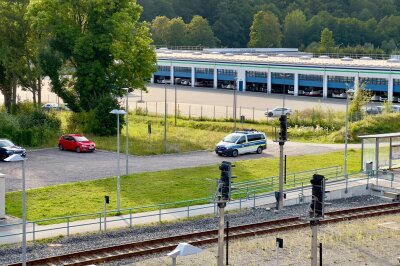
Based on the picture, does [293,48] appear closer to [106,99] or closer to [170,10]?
[170,10]

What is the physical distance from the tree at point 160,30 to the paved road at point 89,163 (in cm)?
9035

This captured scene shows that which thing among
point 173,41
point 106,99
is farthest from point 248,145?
point 173,41

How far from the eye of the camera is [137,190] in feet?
141

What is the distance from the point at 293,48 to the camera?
155 m

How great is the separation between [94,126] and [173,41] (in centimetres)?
8655

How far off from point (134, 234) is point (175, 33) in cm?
11514

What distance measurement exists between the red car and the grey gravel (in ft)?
62.5

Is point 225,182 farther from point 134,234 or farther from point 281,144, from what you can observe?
point 281,144

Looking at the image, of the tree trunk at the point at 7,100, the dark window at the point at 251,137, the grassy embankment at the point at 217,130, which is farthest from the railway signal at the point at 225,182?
the tree trunk at the point at 7,100

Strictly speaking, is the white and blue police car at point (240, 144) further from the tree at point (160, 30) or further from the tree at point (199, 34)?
the tree at point (199, 34)

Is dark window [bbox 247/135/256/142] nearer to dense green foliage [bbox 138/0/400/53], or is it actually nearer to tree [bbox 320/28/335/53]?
tree [bbox 320/28/335/53]

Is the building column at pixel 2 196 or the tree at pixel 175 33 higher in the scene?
the tree at pixel 175 33

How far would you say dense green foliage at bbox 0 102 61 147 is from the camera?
189 feet

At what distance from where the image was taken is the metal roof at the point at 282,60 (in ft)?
301
